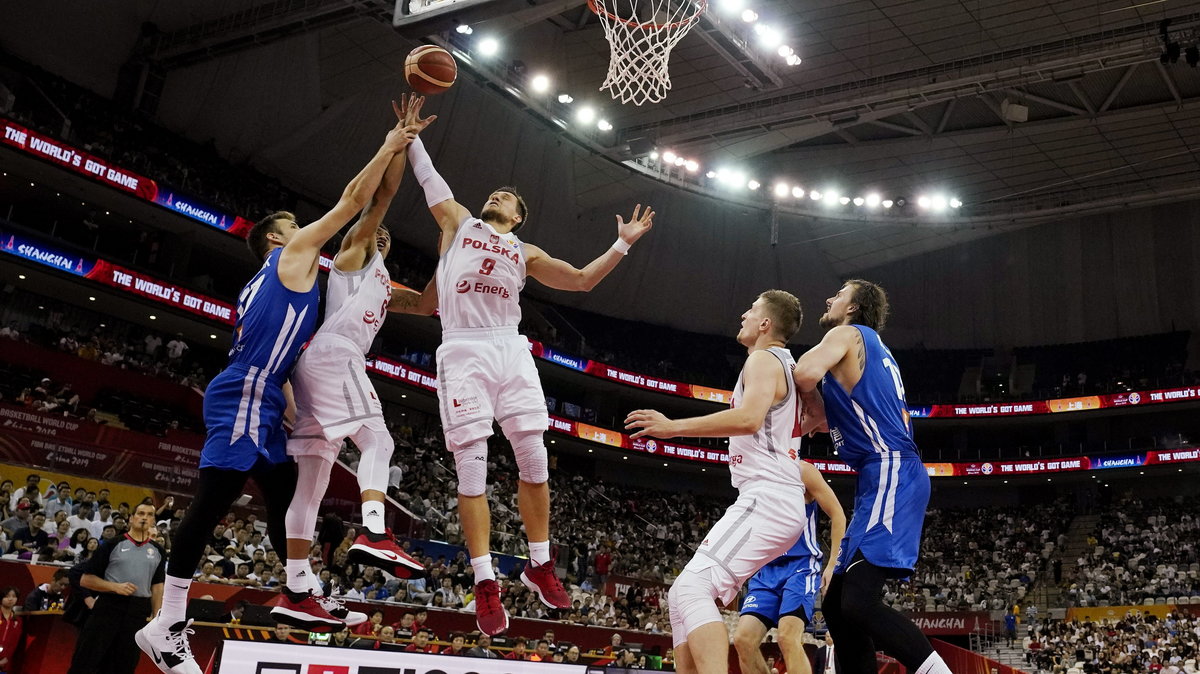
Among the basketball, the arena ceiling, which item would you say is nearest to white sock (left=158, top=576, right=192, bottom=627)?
the basketball

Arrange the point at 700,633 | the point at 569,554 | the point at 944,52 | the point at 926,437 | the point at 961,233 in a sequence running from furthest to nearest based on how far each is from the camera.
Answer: the point at 926,437 → the point at 961,233 → the point at 944,52 → the point at 569,554 → the point at 700,633

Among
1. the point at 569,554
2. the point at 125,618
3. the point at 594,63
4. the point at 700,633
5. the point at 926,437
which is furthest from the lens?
the point at 926,437

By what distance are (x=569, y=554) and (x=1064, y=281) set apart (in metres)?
26.9

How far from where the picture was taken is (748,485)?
5531 mm

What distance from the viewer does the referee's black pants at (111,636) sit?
7.28 meters

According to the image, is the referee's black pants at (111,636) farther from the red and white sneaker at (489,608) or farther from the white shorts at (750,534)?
the white shorts at (750,534)

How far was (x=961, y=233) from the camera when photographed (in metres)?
39.0

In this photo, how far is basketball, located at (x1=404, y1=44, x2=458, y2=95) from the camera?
18.6ft

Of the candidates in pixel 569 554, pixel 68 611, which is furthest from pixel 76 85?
pixel 68 611

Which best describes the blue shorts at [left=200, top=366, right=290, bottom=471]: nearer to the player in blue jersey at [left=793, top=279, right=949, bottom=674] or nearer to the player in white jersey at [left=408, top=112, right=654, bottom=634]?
the player in white jersey at [left=408, top=112, right=654, bottom=634]

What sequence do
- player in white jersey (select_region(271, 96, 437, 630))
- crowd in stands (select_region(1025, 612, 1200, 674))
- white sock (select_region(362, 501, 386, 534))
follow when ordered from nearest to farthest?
white sock (select_region(362, 501, 386, 534)) → player in white jersey (select_region(271, 96, 437, 630)) → crowd in stands (select_region(1025, 612, 1200, 674))

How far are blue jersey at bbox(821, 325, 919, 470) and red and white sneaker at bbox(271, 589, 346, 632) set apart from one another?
3.15 m

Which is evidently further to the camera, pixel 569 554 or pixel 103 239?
pixel 103 239

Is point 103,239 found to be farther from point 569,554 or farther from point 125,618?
point 125,618
